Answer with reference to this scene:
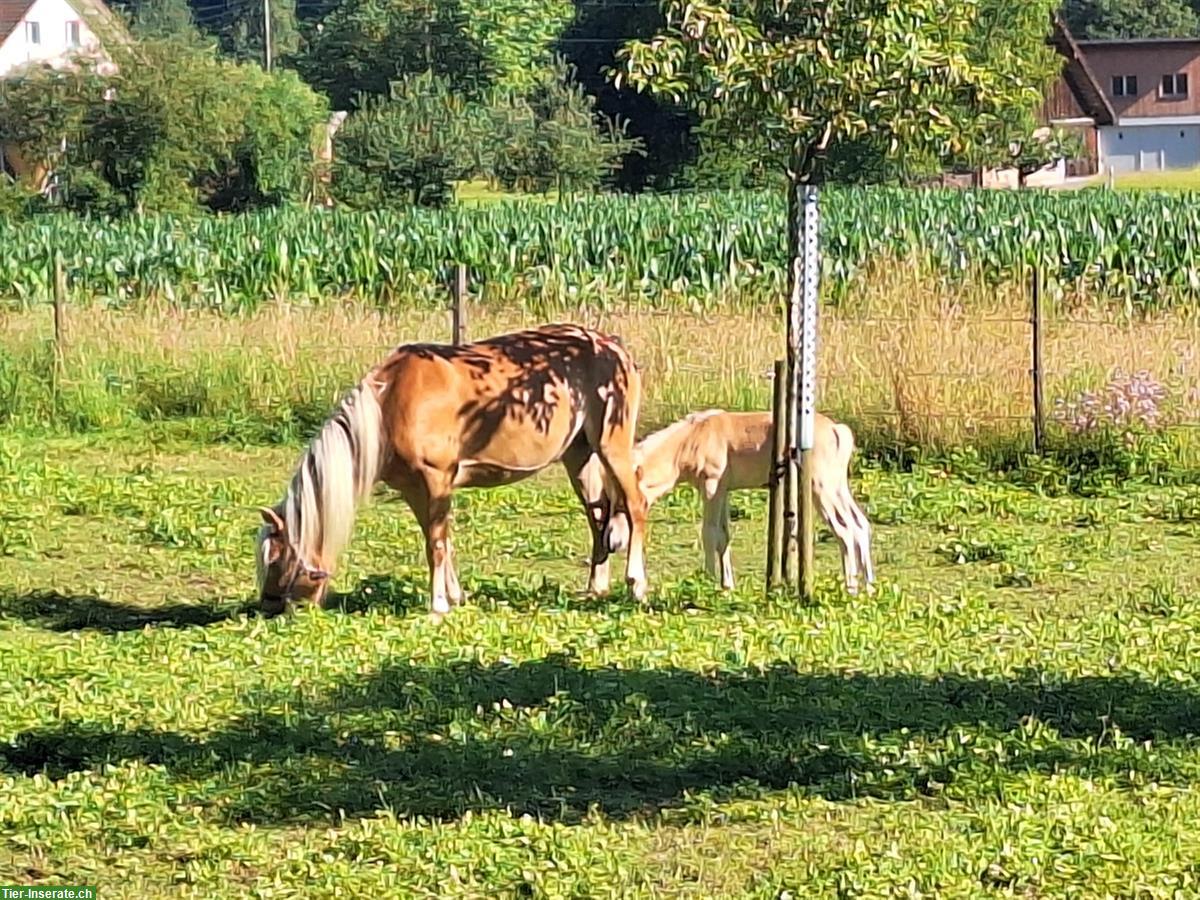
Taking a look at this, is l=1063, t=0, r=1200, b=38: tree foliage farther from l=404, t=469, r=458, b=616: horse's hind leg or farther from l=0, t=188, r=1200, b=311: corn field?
l=404, t=469, r=458, b=616: horse's hind leg

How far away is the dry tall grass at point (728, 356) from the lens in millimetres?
14195

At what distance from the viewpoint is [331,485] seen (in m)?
8.79

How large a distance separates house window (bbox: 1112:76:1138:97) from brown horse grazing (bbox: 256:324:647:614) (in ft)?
248

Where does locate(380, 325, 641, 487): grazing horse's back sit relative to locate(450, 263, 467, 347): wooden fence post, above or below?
below

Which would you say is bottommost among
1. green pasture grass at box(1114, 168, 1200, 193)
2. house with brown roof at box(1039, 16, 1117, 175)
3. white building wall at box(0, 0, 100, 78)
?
green pasture grass at box(1114, 168, 1200, 193)

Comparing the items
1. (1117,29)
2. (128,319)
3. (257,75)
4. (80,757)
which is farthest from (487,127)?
(1117,29)

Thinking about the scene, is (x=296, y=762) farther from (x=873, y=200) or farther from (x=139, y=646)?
(x=873, y=200)

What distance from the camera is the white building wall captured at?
72188 millimetres

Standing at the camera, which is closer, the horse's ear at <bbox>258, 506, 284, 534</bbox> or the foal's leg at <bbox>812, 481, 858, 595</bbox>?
the horse's ear at <bbox>258, 506, 284, 534</bbox>

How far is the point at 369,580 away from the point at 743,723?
3562mm

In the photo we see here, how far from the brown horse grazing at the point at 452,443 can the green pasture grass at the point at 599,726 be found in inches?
12.5

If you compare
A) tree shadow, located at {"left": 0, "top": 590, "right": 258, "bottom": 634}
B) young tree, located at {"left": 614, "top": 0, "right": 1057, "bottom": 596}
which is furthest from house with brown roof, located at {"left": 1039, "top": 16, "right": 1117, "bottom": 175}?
tree shadow, located at {"left": 0, "top": 590, "right": 258, "bottom": 634}

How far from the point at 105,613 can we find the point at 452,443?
77.0 inches

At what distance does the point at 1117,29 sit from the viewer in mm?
103312
